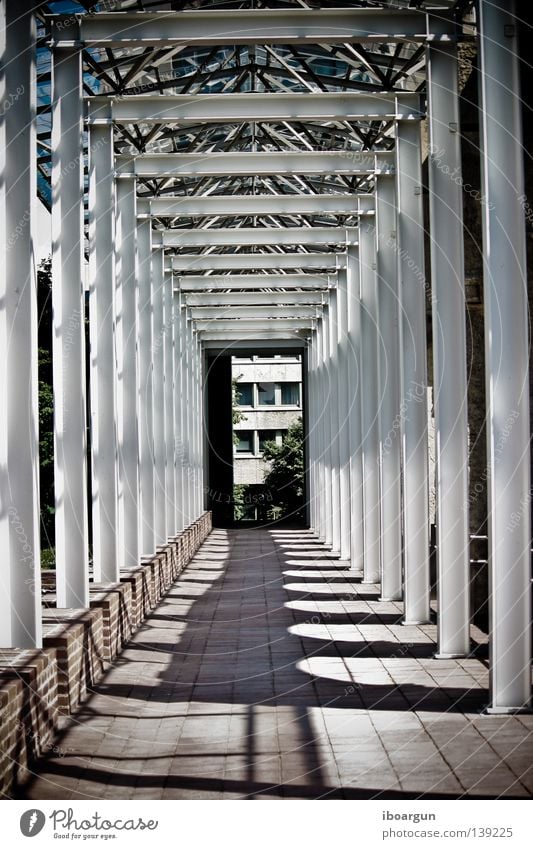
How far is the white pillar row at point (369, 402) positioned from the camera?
17.2 m

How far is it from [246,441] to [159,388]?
161 feet

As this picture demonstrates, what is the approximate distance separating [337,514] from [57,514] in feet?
48.6

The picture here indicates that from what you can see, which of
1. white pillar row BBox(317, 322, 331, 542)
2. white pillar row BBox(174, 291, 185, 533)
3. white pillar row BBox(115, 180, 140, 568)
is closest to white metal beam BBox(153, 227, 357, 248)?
white pillar row BBox(115, 180, 140, 568)

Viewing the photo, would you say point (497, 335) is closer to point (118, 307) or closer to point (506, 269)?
point (506, 269)

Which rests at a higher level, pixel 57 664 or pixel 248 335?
pixel 248 335

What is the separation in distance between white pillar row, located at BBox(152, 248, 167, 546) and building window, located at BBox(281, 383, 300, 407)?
4780 cm

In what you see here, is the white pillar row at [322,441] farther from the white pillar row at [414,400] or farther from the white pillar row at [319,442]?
the white pillar row at [414,400]

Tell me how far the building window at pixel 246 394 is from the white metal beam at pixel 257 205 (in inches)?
2021

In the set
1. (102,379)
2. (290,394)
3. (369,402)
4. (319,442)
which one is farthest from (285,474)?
(102,379)

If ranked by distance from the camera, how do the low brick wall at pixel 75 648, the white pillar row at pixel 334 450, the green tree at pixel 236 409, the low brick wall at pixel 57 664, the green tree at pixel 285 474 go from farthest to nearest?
1. the green tree at pixel 236 409
2. the green tree at pixel 285 474
3. the white pillar row at pixel 334 450
4. the low brick wall at pixel 75 648
5. the low brick wall at pixel 57 664

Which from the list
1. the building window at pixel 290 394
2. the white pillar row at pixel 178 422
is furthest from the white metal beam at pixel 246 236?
the building window at pixel 290 394

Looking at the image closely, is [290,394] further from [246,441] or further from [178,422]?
[178,422]

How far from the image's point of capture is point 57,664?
8602mm

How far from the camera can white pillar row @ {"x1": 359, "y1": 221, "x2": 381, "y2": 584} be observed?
56.5ft
